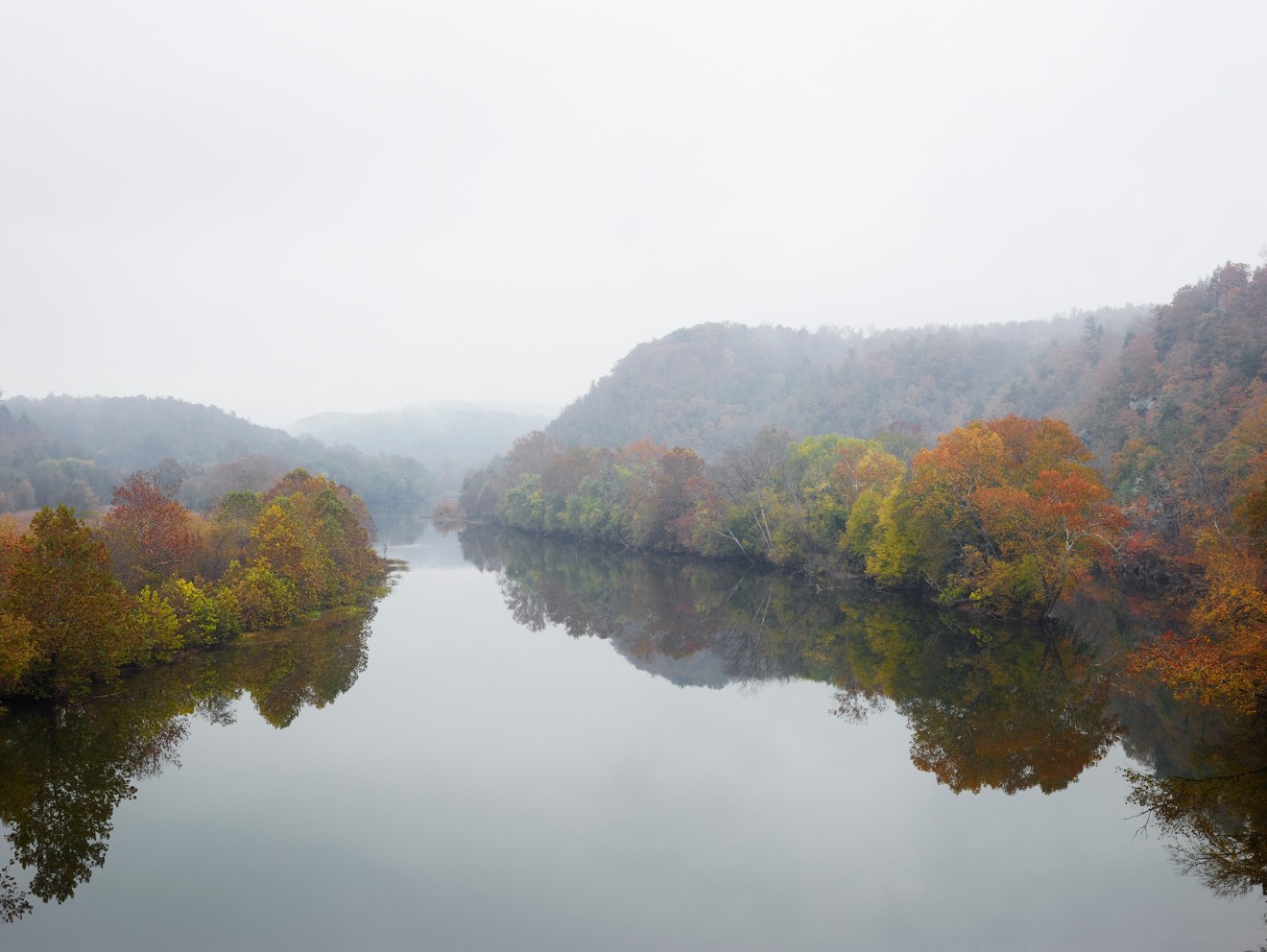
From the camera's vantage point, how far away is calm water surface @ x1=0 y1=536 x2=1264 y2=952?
484 inches

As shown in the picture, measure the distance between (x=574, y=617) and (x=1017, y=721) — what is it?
956 inches

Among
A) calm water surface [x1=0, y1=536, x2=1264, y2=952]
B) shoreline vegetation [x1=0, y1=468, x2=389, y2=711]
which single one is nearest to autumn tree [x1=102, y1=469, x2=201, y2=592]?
shoreline vegetation [x1=0, y1=468, x2=389, y2=711]

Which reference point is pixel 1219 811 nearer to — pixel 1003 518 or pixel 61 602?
pixel 1003 518

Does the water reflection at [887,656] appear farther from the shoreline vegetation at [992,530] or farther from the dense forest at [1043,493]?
the dense forest at [1043,493]

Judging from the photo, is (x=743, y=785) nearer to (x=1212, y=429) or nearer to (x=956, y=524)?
(x=956, y=524)

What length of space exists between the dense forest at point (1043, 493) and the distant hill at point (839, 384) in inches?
60.0

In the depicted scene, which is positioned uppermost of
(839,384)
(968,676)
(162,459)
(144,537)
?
(839,384)

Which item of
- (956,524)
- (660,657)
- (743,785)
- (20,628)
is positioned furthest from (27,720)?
(956,524)

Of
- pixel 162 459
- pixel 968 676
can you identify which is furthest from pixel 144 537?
pixel 162 459

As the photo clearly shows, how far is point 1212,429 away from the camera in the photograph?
46031 millimetres

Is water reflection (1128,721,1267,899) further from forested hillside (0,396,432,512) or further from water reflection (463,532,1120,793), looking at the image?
forested hillside (0,396,432,512)

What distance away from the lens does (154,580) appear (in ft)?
97.3

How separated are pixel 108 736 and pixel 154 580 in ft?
37.6

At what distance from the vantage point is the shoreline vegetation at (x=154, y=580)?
20.9 metres
